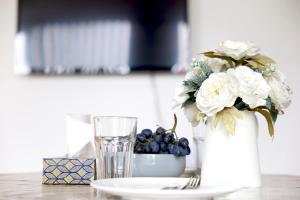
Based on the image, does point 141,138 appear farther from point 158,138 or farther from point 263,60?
point 263,60

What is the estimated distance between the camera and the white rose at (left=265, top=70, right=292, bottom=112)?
3.43 ft

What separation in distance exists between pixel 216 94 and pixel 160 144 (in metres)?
0.21

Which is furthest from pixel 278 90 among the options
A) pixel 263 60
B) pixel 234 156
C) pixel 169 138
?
pixel 169 138

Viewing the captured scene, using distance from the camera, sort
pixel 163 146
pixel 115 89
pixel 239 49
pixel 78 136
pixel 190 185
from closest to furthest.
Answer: pixel 190 185 → pixel 239 49 → pixel 163 146 → pixel 78 136 → pixel 115 89

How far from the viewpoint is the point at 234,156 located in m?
1.01

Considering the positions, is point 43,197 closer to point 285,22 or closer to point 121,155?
point 121,155

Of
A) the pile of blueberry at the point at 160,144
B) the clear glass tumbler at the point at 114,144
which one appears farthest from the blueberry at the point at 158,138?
the clear glass tumbler at the point at 114,144

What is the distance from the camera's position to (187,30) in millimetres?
2422

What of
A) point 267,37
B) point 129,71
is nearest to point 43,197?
point 129,71

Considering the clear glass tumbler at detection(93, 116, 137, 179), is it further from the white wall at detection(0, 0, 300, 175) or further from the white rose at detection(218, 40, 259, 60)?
the white wall at detection(0, 0, 300, 175)

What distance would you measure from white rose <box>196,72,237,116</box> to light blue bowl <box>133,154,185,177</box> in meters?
0.17

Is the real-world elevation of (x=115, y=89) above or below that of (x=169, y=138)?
above

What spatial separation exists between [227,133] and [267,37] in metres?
1.53

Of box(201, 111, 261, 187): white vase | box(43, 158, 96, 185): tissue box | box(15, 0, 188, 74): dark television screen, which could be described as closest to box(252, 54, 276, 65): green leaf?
box(201, 111, 261, 187): white vase
